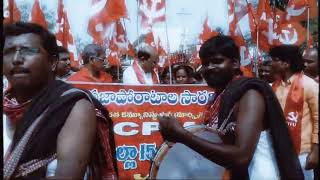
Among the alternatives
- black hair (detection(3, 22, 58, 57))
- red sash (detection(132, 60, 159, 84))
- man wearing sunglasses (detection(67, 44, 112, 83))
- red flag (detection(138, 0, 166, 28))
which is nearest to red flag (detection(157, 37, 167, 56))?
red flag (detection(138, 0, 166, 28))

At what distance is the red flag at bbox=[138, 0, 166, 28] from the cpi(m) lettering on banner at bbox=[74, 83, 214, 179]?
11.3ft

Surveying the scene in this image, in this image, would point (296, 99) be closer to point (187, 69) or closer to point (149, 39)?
point (187, 69)

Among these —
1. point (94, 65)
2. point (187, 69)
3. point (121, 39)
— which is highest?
point (94, 65)

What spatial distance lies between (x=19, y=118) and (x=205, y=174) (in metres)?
0.78

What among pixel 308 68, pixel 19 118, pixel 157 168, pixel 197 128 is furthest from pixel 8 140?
pixel 308 68

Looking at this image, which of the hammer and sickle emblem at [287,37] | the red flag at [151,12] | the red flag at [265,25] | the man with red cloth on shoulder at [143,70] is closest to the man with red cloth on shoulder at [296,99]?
the man with red cloth on shoulder at [143,70]

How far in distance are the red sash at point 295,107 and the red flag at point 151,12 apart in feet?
16.2

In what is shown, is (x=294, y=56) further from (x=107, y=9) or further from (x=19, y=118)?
(x=107, y=9)

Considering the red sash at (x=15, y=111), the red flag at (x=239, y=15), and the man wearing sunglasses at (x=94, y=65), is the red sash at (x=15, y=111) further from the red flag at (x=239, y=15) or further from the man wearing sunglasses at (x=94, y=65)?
the red flag at (x=239, y=15)

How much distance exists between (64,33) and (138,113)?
11.4ft

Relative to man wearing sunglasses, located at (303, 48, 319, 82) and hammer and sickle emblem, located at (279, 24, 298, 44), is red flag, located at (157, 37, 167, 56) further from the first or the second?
man wearing sunglasses, located at (303, 48, 319, 82)

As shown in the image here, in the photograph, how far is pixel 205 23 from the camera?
1015 centimetres

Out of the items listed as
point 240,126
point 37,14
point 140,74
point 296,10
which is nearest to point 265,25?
point 296,10

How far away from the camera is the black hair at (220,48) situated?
2656mm
